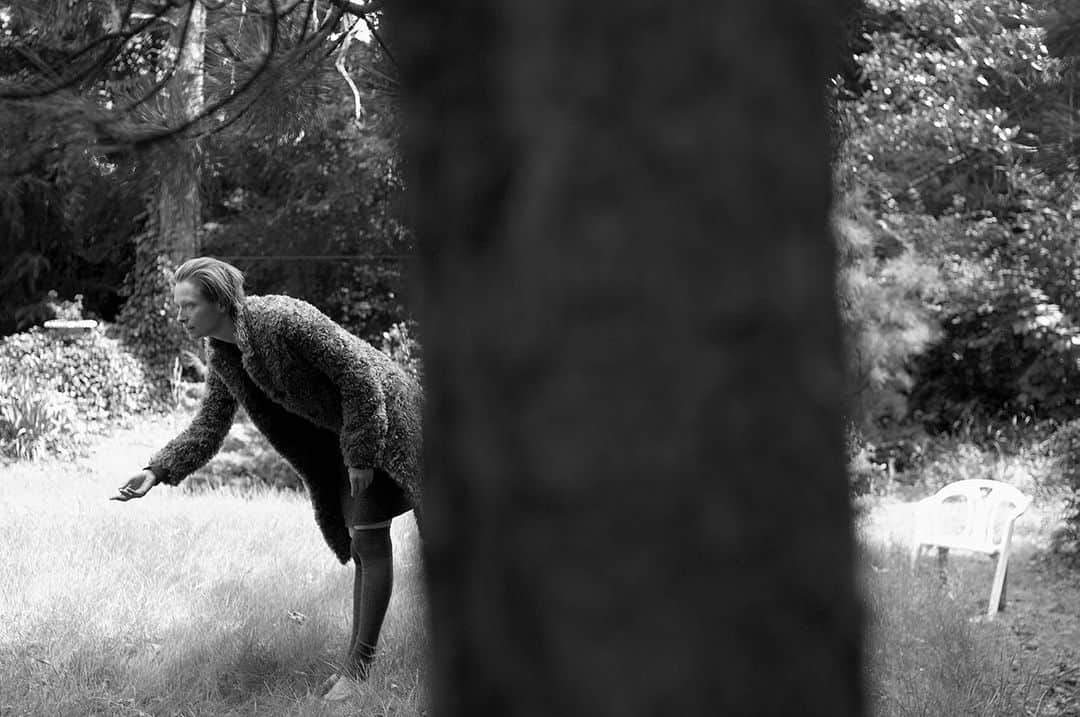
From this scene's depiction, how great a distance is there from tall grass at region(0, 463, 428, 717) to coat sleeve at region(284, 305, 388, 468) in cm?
64

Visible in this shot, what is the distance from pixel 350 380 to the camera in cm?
423

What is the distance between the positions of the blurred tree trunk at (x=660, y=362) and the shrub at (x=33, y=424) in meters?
12.2

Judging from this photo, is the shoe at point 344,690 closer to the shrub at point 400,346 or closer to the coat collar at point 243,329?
the coat collar at point 243,329

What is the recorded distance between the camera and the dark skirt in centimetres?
444

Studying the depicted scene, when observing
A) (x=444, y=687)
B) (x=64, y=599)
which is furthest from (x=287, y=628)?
(x=444, y=687)

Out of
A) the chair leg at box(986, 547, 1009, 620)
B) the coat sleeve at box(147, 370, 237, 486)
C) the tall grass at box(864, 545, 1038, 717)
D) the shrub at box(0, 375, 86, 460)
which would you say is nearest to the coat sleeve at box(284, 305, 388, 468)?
the coat sleeve at box(147, 370, 237, 486)

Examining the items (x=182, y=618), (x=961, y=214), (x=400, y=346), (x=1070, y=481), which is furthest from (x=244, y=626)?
(x=961, y=214)

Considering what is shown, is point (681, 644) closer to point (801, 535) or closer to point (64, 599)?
point (801, 535)

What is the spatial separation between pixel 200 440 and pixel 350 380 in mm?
730

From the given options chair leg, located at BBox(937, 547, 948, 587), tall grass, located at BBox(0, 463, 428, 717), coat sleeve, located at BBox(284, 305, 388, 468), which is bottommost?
chair leg, located at BBox(937, 547, 948, 587)

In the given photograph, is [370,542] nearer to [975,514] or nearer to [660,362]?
[660,362]

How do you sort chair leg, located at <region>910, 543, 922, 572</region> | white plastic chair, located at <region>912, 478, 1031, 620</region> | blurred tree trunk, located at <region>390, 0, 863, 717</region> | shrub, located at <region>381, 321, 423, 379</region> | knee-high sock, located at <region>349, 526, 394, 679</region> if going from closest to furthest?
blurred tree trunk, located at <region>390, 0, 863, 717</region>
knee-high sock, located at <region>349, 526, 394, 679</region>
white plastic chair, located at <region>912, 478, 1031, 620</region>
chair leg, located at <region>910, 543, 922, 572</region>
shrub, located at <region>381, 321, 423, 379</region>

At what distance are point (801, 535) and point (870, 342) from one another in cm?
1220

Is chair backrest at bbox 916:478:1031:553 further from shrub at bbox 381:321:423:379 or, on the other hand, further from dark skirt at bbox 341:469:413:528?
dark skirt at bbox 341:469:413:528
